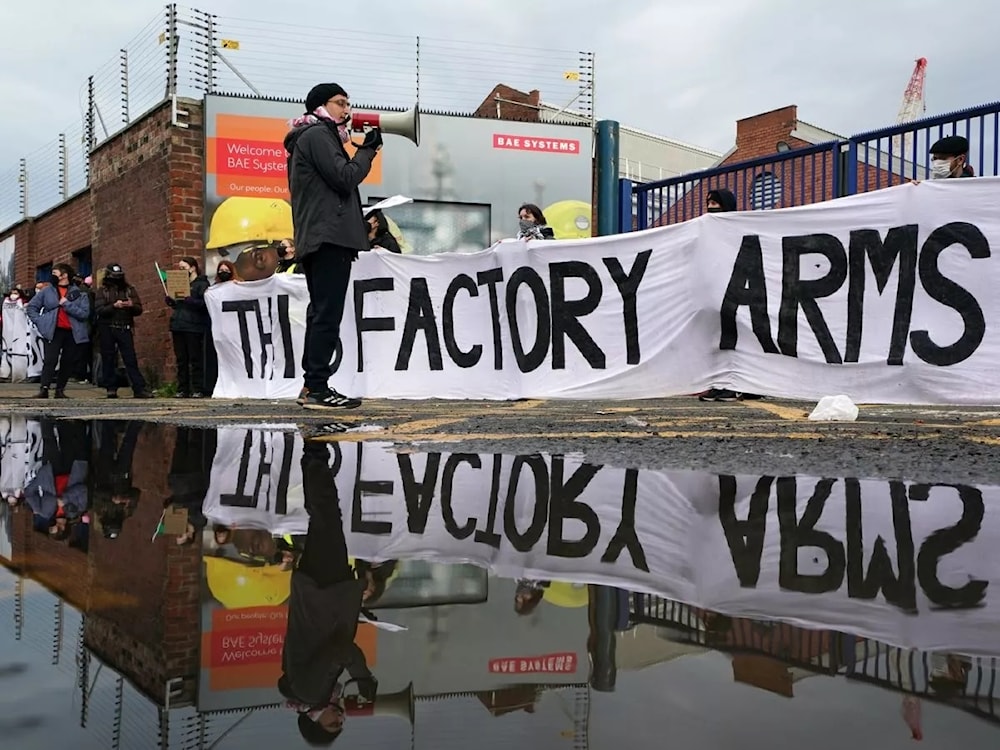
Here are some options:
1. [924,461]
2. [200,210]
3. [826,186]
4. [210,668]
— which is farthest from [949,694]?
[200,210]

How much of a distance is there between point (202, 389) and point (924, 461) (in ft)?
34.5

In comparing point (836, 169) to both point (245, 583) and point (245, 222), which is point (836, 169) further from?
point (245, 222)

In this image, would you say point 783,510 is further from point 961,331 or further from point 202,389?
point 202,389

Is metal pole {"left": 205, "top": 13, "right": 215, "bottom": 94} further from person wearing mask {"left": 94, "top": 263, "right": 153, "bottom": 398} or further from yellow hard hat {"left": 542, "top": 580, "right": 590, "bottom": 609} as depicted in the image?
yellow hard hat {"left": 542, "top": 580, "right": 590, "bottom": 609}

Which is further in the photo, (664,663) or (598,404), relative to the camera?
(598,404)

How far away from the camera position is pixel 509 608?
5.17 ft

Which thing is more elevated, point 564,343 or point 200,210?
point 200,210

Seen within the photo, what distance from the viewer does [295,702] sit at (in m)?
1.15

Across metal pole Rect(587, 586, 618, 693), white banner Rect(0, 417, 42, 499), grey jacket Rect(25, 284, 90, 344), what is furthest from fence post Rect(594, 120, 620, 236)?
metal pole Rect(587, 586, 618, 693)

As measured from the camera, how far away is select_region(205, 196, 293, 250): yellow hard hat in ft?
47.1

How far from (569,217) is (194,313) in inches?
278

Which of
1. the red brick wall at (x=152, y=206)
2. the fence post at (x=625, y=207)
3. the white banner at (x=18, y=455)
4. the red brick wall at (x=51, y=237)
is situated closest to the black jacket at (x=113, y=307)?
the red brick wall at (x=152, y=206)

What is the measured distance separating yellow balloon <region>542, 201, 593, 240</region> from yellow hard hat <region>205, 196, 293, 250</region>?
4.59m

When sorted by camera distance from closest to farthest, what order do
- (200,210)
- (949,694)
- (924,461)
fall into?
1. (949,694)
2. (924,461)
3. (200,210)
